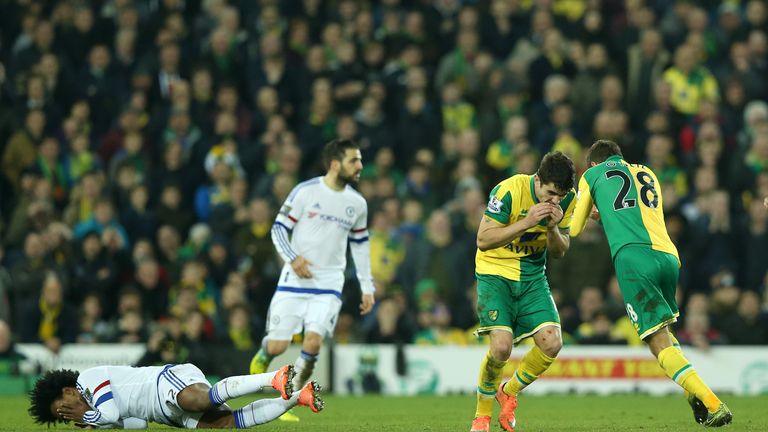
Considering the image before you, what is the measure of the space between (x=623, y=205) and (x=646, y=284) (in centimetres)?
65

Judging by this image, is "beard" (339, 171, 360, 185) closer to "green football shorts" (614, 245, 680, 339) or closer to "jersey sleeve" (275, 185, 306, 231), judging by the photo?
"jersey sleeve" (275, 185, 306, 231)

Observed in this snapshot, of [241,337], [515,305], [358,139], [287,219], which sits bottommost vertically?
[241,337]

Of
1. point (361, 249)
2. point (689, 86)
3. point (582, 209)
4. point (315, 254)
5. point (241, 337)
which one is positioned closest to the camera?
point (582, 209)

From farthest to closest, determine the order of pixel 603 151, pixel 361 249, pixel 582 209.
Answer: pixel 361 249, pixel 603 151, pixel 582 209

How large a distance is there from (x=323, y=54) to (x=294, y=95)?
78cm

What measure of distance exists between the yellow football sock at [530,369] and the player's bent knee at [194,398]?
2.51 m

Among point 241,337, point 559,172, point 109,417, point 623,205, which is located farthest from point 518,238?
point 241,337

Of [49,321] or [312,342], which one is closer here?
[312,342]

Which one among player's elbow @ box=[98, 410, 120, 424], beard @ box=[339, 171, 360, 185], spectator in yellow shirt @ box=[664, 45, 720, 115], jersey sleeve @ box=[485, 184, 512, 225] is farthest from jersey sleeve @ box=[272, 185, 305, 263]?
spectator in yellow shirt @ box=[664, 45, 720, 115]

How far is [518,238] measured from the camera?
1016 centimetres

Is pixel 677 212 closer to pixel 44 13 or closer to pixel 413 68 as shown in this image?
pixel 413 68

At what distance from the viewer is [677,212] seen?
16.9 m

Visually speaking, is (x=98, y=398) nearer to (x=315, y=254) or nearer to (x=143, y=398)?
(x=143, y=398)

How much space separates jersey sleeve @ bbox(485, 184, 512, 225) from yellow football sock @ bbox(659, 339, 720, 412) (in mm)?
1585
